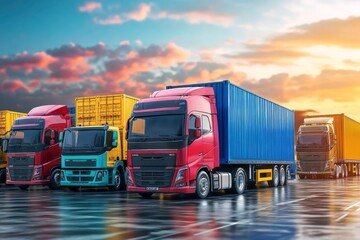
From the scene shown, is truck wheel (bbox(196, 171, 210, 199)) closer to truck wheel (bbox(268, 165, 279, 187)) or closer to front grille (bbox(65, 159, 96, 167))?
front grille (bbox(65, 159, 96, 167))

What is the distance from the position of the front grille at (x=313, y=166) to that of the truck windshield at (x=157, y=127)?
21747mm

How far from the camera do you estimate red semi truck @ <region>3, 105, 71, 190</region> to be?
26.4 metres

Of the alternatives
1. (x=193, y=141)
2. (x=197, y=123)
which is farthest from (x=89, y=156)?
(x=197, y=123)

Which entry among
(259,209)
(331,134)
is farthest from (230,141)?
(331,134)

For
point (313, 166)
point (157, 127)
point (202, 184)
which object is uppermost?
point (157, 127)

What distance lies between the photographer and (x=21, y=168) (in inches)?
1056

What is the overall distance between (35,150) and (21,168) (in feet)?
3.82

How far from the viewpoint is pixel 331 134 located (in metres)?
39.3

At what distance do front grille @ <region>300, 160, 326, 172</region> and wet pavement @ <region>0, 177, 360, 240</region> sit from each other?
19.9m

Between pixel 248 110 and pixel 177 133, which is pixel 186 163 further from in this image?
pixel 248 110

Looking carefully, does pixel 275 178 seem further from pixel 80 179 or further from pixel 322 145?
pixel 322 145

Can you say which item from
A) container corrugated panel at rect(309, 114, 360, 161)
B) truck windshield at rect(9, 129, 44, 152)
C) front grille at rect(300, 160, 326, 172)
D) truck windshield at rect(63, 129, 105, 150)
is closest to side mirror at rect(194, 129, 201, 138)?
truck windshield at rect(63, 129, 105, 150)

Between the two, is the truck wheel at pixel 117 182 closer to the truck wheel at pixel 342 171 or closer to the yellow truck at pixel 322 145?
the yellow truck at pixel 322 145

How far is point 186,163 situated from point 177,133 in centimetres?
100
